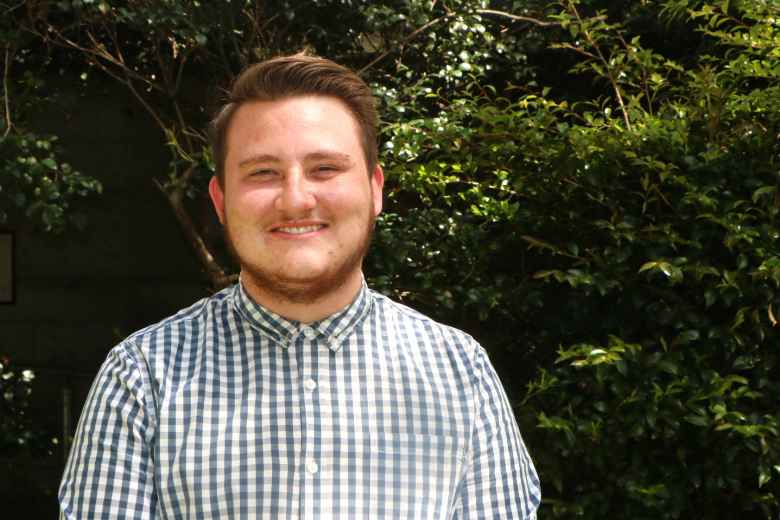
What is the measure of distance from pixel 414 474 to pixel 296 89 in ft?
2.50

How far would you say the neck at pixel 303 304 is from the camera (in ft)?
4.74

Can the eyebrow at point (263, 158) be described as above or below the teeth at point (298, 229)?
above

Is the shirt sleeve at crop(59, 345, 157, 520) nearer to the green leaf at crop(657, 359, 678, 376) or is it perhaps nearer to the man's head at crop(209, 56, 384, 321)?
the man's head at crop(209, 56, 384, 321)

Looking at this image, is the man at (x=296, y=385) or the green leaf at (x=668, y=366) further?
the green leaf at (x=668, y=366)

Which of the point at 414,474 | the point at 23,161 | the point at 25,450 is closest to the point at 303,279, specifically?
the point at 414,474

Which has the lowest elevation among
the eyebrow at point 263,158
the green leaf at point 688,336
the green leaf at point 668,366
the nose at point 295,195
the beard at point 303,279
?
the green leaf at point 668,366

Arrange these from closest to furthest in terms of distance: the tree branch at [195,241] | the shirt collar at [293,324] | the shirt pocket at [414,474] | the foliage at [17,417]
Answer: the shirt pocket at [414,474] < the shirt collar at [293,324] < the tree branch at [195,241] < the foliage at [17,417]

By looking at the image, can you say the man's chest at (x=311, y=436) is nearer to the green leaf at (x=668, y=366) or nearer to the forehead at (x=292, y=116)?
the forehead at (x=292, y=116)

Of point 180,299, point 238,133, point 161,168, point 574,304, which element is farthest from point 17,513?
point 238,133

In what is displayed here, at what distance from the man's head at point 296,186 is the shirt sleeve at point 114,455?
0.31m

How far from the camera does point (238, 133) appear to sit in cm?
144

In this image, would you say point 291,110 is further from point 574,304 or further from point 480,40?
point 480,40

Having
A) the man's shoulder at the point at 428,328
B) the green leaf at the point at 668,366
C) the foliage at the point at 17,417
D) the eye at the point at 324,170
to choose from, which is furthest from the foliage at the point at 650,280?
the foliage at the point at 17,417

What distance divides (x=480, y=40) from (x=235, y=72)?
109cm
